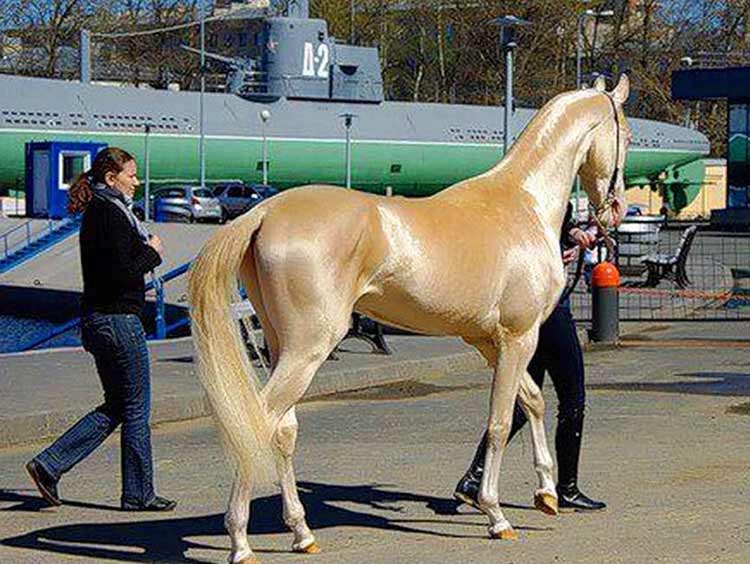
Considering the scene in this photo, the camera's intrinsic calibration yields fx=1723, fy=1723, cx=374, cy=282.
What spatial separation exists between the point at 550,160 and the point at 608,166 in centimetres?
39

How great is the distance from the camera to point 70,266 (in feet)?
130

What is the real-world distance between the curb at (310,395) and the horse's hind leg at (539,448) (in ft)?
8.28

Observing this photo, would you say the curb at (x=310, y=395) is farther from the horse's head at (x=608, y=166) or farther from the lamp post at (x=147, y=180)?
the lamp post at (x=147, y=180)

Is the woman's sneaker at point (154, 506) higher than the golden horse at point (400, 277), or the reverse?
the golden horse at point (400, 277)

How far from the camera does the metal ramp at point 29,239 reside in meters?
40.8

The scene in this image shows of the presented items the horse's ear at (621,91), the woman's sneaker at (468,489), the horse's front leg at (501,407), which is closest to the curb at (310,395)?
the woman's sneaker at (468,489)

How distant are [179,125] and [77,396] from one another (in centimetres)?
5608

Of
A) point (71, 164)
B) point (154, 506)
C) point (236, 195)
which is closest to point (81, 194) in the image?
point (154, 506)

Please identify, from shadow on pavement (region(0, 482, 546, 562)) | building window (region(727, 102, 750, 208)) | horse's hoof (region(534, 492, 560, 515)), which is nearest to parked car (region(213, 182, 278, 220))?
building window (region(727, 102, 750, 208))

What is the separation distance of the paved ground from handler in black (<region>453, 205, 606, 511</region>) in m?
0.21

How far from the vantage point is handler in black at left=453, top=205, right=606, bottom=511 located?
31.8ft

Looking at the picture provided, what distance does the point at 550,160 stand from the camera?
941cm

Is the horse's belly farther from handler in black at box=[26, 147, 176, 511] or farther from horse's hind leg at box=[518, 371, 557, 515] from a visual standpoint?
handler in black at box=[26, 147, 176, 511]

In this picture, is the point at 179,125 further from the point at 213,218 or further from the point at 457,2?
the point at 457,2
